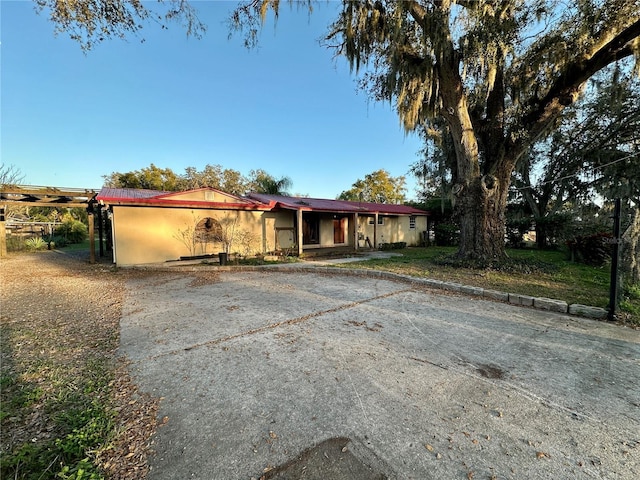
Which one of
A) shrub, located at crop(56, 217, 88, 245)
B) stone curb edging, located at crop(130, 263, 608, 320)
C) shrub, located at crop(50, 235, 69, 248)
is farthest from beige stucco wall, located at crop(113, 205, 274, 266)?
shrub, located at crop(56, 217, 88, 245)

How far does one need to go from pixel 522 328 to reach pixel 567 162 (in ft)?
52.6

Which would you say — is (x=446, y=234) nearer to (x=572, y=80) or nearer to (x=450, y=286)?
(x=572, y=80)

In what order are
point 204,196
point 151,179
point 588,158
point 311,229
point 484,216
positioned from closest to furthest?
point 484,216 < point 204,196 < point 588,158 < point 311,229 < point 151,179

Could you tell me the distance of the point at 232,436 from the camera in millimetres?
1931

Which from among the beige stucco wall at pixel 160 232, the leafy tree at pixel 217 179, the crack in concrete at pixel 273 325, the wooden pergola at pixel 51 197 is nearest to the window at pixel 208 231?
the beige stucco wall at pixel 160 232

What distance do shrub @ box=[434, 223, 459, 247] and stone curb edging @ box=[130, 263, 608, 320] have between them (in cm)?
1120

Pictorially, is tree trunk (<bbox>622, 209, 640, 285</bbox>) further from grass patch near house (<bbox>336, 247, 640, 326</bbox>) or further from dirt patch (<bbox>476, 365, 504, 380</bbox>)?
dirt patch (<bbox>476, 365, 504, 380</bbox>)

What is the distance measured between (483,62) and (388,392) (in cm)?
835

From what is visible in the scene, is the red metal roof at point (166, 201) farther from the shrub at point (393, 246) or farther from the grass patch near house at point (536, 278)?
the shrub at point (393, 246)

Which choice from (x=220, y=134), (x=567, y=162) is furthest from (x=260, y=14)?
(x=567, y=162)

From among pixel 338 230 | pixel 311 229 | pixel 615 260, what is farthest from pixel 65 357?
pixel 338 230

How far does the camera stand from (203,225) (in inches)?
451

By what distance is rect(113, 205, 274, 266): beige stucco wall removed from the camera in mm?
9875

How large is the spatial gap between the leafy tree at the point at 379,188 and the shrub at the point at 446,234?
19.5m
